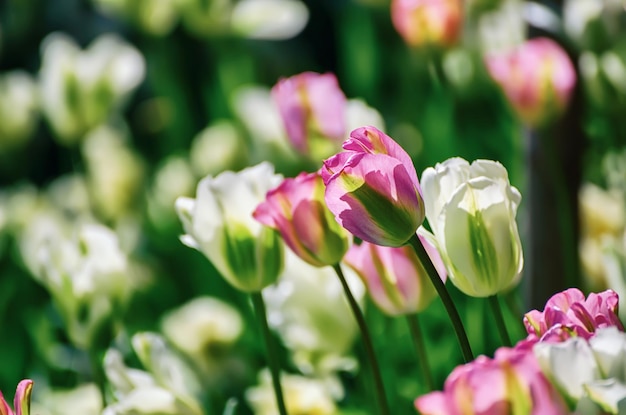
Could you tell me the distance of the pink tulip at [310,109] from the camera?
0.72 m

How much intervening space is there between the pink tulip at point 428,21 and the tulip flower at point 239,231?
0.35 metres

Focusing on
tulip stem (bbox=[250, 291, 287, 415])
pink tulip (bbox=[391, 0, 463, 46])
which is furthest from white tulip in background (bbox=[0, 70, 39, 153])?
tulip stem (bbox=[250, 291, 287, 415])

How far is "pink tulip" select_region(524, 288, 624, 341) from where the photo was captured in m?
0.36

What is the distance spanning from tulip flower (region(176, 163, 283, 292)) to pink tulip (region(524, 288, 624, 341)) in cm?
18

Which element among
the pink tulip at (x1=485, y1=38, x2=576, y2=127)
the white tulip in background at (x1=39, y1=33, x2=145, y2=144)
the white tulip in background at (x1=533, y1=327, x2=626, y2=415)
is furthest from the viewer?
the white tulip in background at (x1=39, y1=33, x2=145, y2=144)

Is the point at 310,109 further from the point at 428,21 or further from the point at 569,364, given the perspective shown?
the point at 569,364

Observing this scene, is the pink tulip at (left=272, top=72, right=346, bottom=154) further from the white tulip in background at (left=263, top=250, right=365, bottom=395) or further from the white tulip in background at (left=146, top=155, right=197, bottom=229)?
the white tulip in background at (left=146, top=155, right=197, bottom=229)

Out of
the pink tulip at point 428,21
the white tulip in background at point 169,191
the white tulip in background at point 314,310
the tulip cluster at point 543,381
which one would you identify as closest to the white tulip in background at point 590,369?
the tulip cluster at point 543,381

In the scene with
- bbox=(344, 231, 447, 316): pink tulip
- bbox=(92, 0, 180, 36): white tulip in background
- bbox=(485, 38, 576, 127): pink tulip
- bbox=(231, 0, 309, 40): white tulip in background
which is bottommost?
bbox=(344, 231, 447, 316): pink tulip

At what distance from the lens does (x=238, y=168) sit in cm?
118

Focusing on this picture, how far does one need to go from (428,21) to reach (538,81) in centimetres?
15

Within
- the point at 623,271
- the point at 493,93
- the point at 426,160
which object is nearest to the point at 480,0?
the point at 493,93

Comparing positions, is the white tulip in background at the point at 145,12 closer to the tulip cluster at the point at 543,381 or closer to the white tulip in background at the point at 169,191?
the white tulip in background at the point at 169,191

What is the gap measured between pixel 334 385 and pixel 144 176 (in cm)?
67
